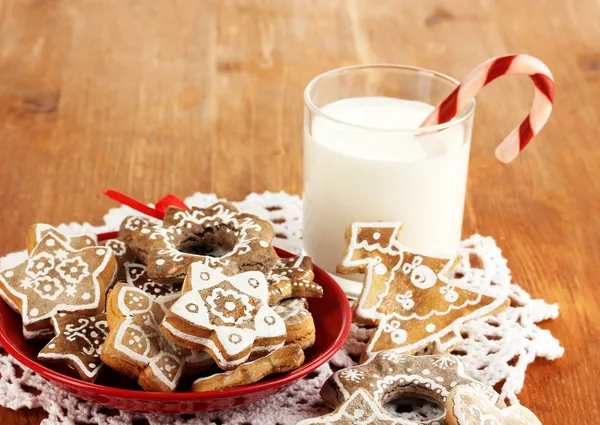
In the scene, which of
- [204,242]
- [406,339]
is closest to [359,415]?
[406,339]

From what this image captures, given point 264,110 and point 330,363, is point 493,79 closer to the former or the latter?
point 330,363

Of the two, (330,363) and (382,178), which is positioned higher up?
(382,178)

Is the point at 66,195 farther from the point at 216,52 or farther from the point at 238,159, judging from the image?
the point at 216,52

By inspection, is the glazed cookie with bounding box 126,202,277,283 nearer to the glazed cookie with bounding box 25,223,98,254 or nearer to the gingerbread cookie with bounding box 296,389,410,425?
the glazed cookie with bounding box 25,223,98,254

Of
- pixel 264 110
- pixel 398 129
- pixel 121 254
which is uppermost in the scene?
pixel 398 129

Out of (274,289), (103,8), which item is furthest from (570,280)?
(103,8)

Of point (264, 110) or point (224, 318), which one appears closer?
point (224, 318)

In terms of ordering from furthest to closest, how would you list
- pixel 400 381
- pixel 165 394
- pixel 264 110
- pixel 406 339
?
pixel 264 110, pixel 406 339, pixel 400 381, pixel 165 394

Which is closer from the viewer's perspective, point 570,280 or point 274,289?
point 274,289

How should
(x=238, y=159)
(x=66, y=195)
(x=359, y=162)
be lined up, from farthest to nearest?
(x=238, y=159) → (x=66, y=195) → (x=359, y=162)
